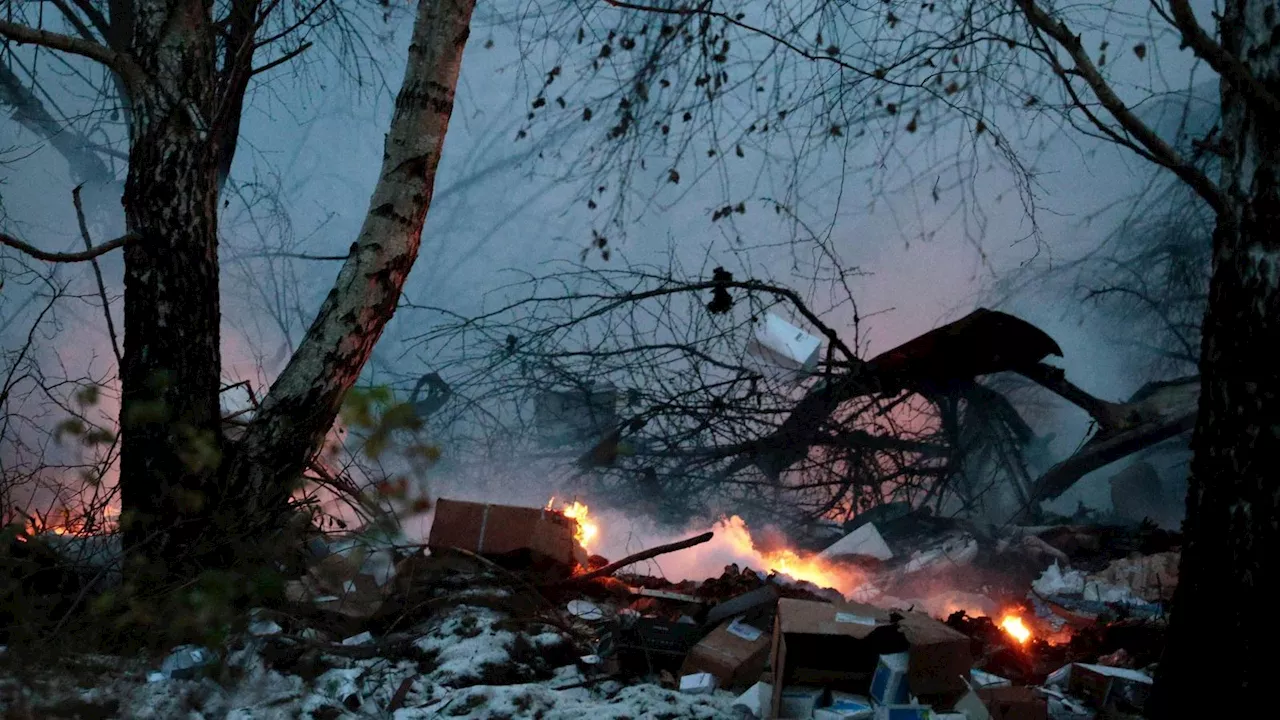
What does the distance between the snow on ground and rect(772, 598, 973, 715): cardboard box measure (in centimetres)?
26

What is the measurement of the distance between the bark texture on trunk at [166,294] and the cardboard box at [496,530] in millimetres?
998

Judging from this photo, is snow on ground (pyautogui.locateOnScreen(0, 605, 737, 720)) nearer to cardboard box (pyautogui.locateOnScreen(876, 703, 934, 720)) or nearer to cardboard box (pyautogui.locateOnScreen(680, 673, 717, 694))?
cardboard box (pyautogui.locateOnScreen(680, 673, 717, 694))

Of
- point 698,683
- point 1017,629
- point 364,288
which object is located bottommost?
point 698,683

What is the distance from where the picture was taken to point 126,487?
316 cm

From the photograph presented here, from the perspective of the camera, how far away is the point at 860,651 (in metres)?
2.83

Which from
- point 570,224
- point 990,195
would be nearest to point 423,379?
point 570,224

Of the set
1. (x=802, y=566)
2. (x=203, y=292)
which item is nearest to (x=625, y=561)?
(x=802, y=566)

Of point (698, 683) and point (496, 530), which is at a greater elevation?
point (496, 530)

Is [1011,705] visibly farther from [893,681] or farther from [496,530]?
[496,530]

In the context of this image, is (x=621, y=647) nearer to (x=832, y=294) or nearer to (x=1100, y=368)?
(x=832, y=294)

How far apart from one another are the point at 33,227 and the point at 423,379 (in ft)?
8.58

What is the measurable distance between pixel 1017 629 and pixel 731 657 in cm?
126

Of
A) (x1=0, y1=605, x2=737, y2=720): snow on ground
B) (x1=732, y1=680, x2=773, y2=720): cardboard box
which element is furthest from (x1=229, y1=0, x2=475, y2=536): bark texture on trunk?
(x1=732, y1=680, x2=773, y2=720): cardboard box

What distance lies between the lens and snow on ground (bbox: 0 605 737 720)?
255 cm
